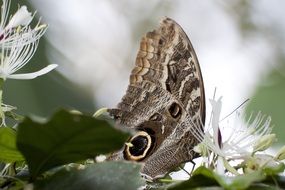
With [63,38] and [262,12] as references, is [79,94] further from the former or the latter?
[262,12]

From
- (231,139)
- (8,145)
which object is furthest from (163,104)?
(8,145)

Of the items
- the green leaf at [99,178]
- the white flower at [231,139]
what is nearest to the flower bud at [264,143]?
the white flower at [231,139]

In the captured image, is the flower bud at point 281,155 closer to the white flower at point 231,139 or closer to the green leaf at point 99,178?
the white flower at point 231,139

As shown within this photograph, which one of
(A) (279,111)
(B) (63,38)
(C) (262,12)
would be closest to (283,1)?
(C) (262,12)

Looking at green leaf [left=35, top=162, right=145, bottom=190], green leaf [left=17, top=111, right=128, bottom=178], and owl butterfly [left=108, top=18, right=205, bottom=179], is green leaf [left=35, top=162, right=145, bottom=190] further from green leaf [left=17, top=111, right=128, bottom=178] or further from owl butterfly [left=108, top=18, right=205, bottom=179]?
owl butterfly [left=108, top=18, right=205, bottom=179]

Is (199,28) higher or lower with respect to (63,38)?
higher

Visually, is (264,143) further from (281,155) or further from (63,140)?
(63,140)
